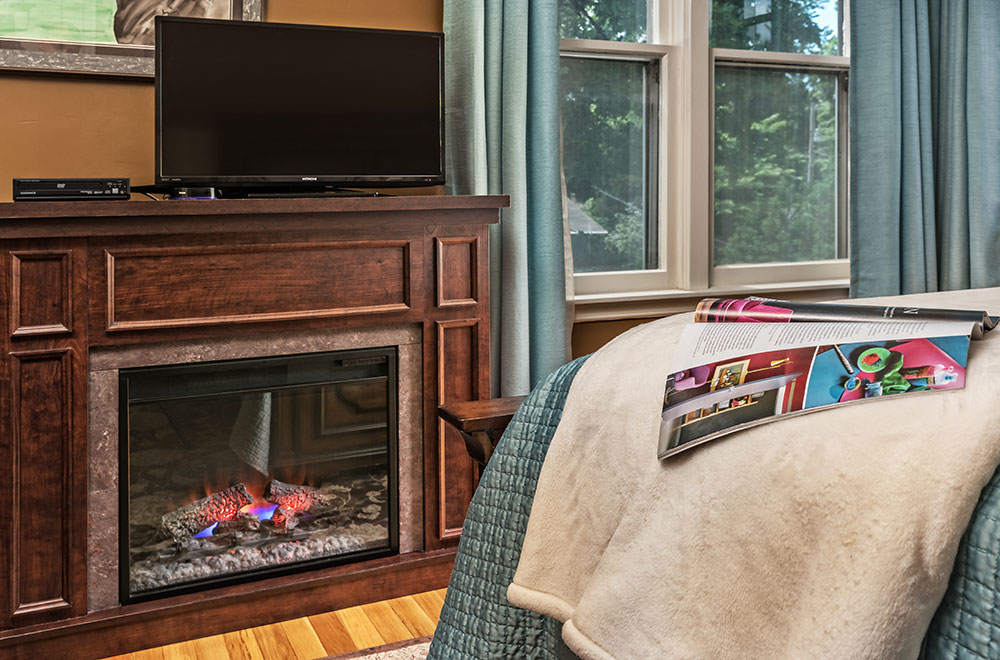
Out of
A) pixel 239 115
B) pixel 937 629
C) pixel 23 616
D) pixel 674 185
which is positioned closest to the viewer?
pixel 937 629

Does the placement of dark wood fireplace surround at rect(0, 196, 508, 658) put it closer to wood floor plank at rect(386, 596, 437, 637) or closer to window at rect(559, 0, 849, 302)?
wood floor plank at rect(386, 596, 437, 637)

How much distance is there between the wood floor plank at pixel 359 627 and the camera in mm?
2109

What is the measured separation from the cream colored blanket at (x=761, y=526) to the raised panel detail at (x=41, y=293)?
4.30ft

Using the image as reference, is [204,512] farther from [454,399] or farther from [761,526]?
[761,526]

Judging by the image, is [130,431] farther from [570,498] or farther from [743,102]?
[743,102]

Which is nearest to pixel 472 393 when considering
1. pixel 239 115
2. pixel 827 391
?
pixel 239 115

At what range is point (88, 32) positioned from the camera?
7.37 ft

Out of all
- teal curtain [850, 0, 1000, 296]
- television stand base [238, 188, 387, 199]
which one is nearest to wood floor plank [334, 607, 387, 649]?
television stand base [238, 188, 387, 199]


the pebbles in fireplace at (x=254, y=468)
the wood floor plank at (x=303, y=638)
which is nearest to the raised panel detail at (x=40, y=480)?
the pebbles in fireplace at (x=254, y=468)

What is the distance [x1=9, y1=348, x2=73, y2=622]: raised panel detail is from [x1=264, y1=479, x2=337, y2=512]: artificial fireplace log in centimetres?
44

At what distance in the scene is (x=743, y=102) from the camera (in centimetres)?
324

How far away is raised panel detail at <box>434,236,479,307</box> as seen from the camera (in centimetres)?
231

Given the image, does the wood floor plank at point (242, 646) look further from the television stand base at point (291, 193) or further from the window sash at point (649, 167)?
the window sash at point (649, 167)

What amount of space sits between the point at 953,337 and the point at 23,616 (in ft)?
6.30
